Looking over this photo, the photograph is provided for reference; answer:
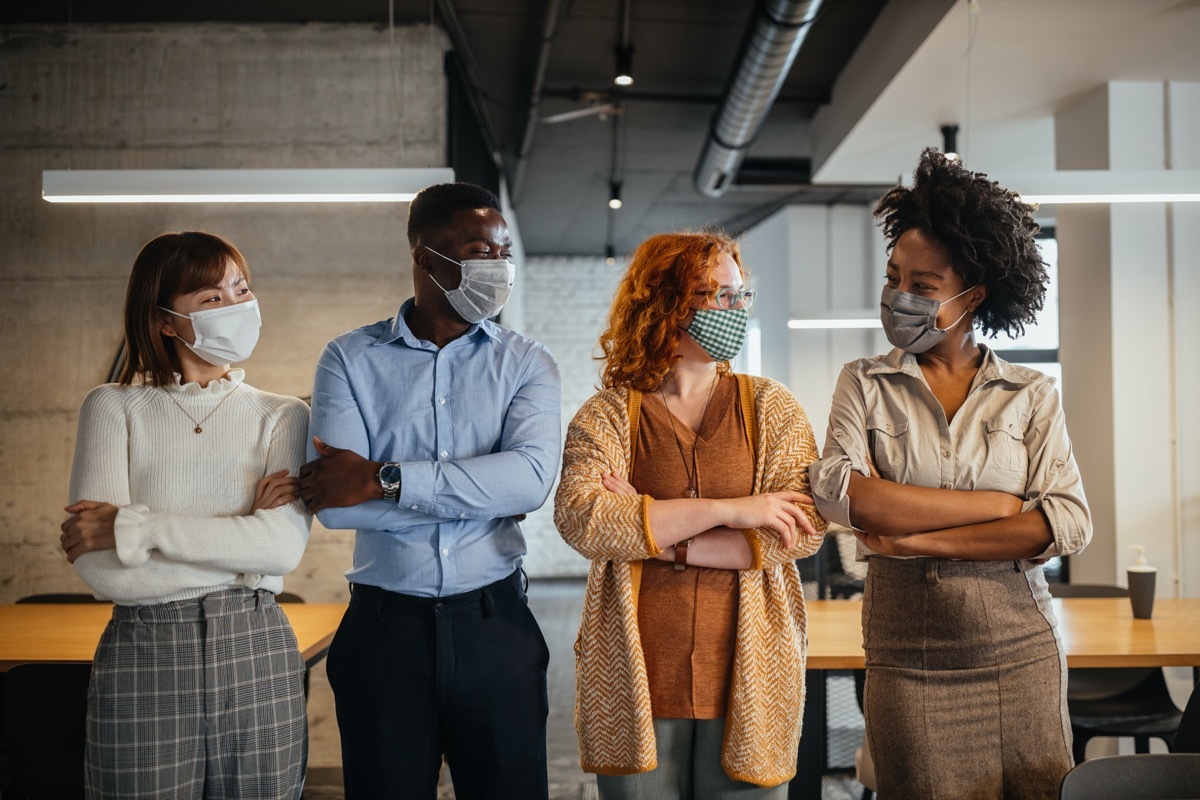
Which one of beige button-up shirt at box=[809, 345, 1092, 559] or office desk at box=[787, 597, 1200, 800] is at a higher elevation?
beige button-up shirt at box=[809, 345, 1092, 559]

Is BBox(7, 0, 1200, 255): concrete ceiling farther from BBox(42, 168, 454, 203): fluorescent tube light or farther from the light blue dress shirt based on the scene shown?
the light blue dress shirt

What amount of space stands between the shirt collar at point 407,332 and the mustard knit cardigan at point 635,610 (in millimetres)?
307

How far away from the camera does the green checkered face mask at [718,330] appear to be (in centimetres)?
184

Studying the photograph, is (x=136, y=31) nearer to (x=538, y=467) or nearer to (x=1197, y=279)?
(x=538, y=467)

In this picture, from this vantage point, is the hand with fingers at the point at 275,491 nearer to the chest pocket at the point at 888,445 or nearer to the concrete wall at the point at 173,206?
the chest pocket at the point at 888,445

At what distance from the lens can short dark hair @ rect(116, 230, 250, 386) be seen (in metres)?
1.88

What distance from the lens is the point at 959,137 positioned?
5609mm

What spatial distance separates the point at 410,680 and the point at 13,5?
13.1ft

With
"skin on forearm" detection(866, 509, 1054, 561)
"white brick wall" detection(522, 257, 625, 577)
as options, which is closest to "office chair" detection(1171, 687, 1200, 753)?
"skin on forearm" detection(866, 509, 1054, 561)

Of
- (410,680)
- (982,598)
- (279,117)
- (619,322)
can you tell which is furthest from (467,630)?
(279,117)

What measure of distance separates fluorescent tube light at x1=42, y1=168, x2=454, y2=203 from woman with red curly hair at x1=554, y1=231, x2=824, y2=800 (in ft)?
5.19

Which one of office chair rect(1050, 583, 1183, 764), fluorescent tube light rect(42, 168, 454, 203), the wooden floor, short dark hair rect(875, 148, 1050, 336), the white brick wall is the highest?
the white brick wall

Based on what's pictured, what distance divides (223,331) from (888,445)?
134 cm

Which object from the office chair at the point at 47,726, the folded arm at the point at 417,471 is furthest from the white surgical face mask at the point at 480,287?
the office chair at the point at 47,726
